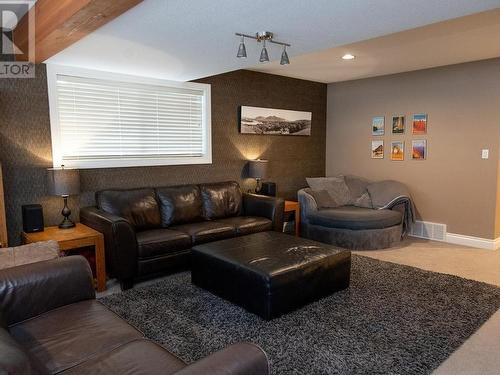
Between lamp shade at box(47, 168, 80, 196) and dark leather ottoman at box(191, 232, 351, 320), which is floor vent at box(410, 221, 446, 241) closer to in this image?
dark leather ottoman at box(191, 232, 351, 320)

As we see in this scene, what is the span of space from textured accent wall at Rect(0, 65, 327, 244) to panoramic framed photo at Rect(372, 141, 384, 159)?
3.07 ft

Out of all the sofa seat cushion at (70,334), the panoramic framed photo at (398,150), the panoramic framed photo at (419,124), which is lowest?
the sofa seat cushion at (70,334)

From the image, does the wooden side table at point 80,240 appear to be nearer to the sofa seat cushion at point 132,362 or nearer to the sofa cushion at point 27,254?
the sofa cushion at point 27,254

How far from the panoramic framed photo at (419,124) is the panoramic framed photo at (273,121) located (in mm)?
1593

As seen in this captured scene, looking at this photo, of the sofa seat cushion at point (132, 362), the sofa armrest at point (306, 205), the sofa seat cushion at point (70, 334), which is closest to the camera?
the sofa seat cushion at point (132, 362)

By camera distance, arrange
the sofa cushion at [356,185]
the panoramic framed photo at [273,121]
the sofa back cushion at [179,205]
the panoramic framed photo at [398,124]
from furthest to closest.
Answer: the sofa cushion at [356,185] < the panoramic framed photo at [398,124] < the panoramic framed photo at [273,121] < the sofa back cushion at [179,205]

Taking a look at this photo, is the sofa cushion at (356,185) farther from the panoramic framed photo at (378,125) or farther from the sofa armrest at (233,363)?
the sofa armrest at (233,363)

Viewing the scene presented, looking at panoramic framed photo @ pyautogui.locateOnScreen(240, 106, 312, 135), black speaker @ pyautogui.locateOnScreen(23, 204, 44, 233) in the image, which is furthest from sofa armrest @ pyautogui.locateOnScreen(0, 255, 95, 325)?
panoramic framed photo @ pyautogui.locateOnScreen(240, 106, 312, 135)

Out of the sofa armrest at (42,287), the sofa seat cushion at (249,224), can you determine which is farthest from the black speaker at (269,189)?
the sofa armrest at (42,287)

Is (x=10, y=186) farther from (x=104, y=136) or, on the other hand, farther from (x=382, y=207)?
(x=382, y=207)

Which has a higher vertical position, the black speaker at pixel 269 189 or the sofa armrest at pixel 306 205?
the black speaker at pixel 269 189

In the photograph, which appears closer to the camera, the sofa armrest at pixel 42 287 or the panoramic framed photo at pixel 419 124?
the sofa armrest at pixel 42 287

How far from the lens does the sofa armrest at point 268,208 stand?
4.28 metres

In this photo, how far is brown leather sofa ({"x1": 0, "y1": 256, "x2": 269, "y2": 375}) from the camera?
115 cm
